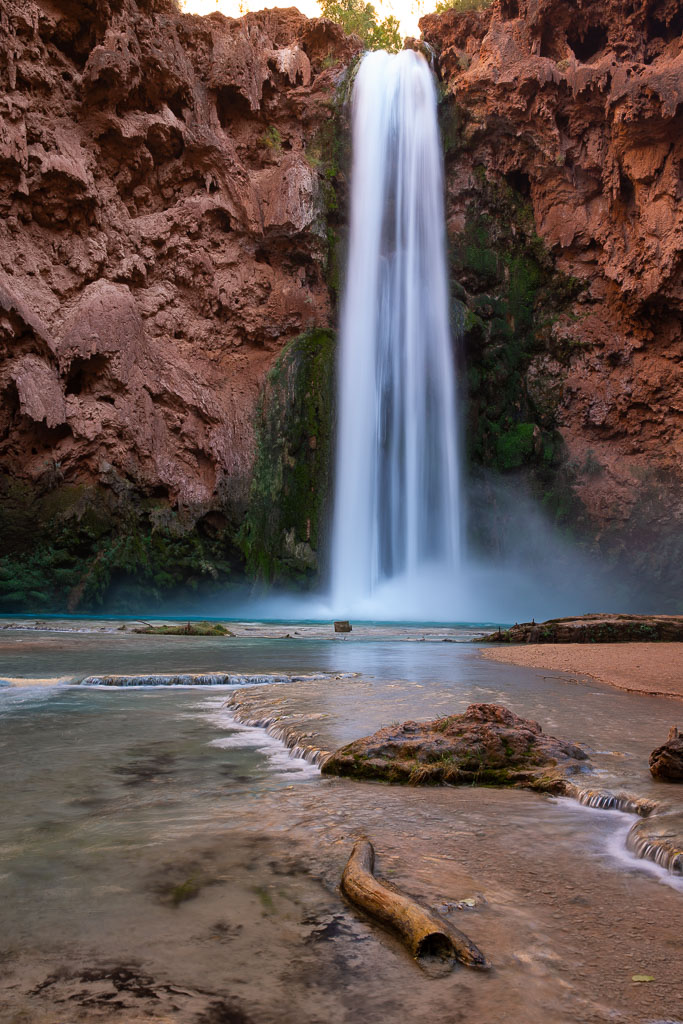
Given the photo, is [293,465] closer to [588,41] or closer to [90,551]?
[90,551]

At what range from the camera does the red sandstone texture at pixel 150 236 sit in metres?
24.8

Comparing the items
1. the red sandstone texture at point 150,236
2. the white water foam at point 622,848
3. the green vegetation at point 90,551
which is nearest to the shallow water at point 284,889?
the white water foam at point 622,848

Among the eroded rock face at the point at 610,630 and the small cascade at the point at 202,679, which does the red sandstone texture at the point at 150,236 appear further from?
the small cascade at the point at 202,679

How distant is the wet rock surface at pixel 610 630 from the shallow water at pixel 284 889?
8.69 metres

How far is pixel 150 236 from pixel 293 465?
9.93m

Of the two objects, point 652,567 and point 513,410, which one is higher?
point 513,410

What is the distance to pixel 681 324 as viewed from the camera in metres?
29.0

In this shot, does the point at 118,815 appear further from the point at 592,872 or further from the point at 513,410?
the point at 513,410

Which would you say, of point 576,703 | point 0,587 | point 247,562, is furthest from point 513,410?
point 576,703

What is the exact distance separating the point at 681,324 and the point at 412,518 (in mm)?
12889

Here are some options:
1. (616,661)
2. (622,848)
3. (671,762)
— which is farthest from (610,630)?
(622,848)

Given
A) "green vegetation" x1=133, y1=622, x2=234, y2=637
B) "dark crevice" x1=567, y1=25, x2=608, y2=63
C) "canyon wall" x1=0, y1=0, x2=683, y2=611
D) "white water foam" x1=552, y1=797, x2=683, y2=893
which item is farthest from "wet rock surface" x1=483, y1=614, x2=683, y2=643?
"dark crevice" x1=567, y1=25, x2=608, y2=63

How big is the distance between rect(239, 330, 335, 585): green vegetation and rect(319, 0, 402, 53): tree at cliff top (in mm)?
22559

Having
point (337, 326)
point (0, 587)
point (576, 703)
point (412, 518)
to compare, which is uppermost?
point (337, 326)
